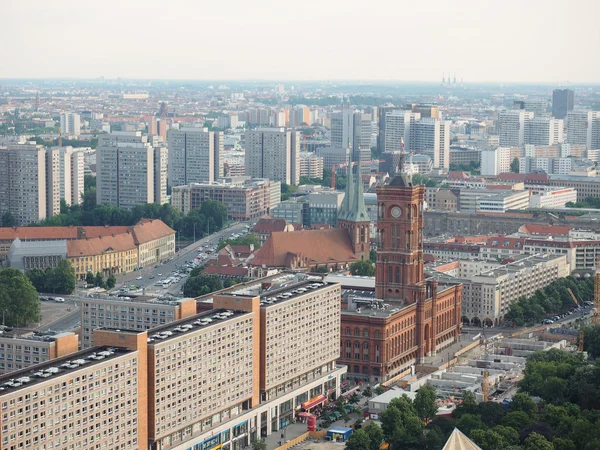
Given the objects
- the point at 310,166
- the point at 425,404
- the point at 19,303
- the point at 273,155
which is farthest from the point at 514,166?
the point at 425,404

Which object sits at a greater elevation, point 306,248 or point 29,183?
point 29,183

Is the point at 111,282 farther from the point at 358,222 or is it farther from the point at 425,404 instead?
the point at 425,404

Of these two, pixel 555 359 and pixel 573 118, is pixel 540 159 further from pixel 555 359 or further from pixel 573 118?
pixel 555 359

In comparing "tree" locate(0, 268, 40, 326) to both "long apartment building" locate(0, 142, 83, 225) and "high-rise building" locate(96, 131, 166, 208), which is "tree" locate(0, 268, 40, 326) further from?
"high-rise building" locate(96, 131, 166, 208)

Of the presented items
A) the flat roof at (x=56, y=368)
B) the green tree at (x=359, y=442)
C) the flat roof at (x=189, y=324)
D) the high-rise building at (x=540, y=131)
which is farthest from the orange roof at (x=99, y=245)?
the high-rise building at (x=540, y=131)

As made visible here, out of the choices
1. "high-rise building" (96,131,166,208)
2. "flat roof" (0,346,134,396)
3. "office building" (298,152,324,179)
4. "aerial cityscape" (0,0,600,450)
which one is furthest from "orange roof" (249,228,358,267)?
"office building" (298,152,324,179)

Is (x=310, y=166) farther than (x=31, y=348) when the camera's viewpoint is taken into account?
Yes
